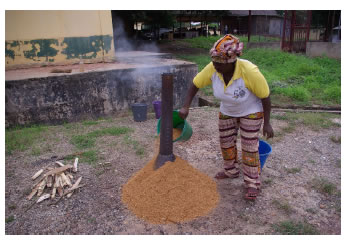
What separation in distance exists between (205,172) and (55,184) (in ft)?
6.12

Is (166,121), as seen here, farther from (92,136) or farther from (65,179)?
(92,136)

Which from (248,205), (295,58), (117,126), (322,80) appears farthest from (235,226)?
(295,58)

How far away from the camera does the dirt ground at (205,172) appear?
2734mm

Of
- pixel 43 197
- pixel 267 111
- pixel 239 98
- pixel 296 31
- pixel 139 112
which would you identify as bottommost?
pixel 43 197

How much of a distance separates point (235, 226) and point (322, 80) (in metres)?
7.35

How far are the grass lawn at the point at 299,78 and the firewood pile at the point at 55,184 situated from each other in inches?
203

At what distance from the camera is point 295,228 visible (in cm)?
264

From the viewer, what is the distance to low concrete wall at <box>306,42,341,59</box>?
10906mm

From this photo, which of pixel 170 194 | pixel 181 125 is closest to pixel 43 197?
pixel 170 194

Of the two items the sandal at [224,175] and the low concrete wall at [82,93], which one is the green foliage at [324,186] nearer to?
the sandal at [224,175]

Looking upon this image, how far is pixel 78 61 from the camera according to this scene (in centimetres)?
765

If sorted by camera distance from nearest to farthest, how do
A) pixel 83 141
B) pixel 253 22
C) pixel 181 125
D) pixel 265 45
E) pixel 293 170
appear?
pixel 293 170
pixel 181 125
pixel 83 141
pixel 265 45
pixel 253 22

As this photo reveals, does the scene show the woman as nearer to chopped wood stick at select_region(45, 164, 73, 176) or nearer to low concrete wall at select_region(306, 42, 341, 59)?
chopped wood stick at select_region(45, 164, 73, 176)

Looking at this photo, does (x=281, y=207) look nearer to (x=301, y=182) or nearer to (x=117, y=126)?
(x=301, y=182)
